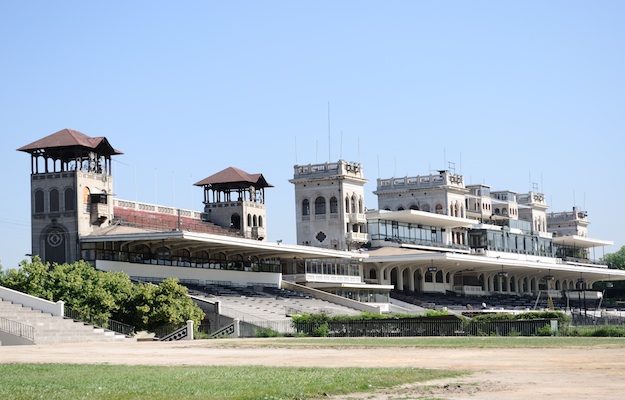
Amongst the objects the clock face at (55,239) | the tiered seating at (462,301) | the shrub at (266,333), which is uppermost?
the clock face at (55,239)

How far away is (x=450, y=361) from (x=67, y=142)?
5073 centimetres

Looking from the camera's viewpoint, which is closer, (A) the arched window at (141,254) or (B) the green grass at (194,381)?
(B) the green grass at (194,381)

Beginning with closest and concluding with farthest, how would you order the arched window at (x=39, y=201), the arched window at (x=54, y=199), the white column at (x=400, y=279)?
the arched window at (x=54, y=199) < the arched window at (x=39, y=201) < the white column at (x=400, y=279)

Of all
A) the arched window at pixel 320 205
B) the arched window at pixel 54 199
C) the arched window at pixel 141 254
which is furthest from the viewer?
the arched window at pixel 320 205

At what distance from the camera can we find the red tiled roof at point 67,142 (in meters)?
79.5

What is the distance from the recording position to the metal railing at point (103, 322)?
63.4 meters

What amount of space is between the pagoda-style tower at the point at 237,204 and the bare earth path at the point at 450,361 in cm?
5190

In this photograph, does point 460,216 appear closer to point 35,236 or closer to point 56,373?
point 35,236

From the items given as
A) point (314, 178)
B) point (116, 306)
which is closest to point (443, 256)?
point (314, 178)

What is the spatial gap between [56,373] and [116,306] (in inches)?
1389

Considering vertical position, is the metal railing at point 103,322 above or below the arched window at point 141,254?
below

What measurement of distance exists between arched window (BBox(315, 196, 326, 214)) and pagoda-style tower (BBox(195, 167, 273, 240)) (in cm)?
1144

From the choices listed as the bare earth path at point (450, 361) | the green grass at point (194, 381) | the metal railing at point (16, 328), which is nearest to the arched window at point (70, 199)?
the metal railing at point (16, 328)

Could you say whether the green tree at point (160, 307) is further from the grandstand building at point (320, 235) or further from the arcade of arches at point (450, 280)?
the arcade of arches at point (450, 280)
